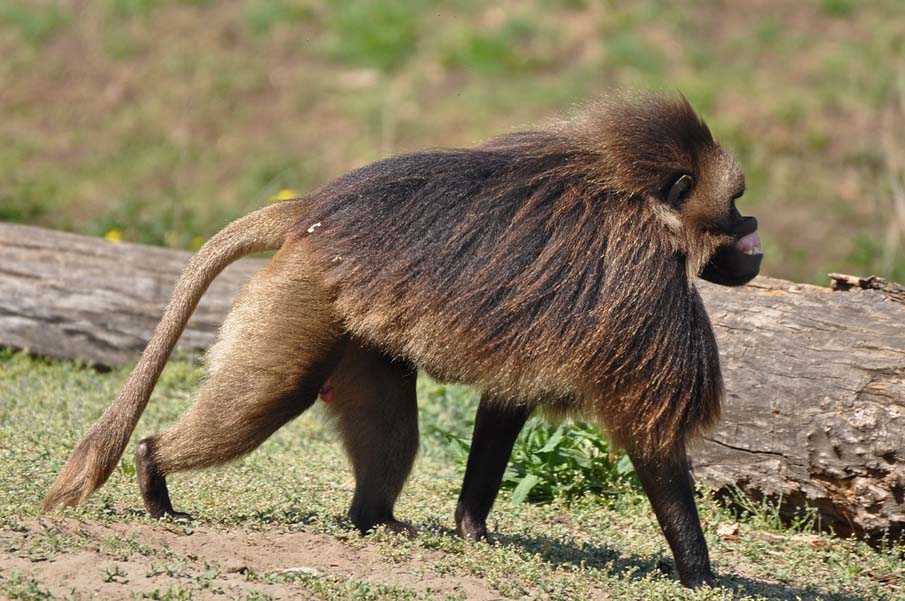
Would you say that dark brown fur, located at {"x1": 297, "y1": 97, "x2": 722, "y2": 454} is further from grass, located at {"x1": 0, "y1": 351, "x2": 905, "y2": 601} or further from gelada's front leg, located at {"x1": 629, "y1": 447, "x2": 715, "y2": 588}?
grass, located at {"x1": 0, "y1": 351, "x2": 905, "y2": 601}

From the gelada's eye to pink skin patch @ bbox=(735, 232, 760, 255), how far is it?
310 millimetres

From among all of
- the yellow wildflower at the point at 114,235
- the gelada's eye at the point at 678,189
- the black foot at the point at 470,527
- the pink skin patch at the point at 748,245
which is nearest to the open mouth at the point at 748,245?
the pink skin patch at the point at 748,245

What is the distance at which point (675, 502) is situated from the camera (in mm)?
4734

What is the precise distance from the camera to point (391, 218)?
484cm

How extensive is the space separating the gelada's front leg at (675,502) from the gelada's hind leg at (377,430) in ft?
3.52

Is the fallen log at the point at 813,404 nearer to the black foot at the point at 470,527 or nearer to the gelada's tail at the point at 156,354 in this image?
the black foot at the point at 470,527

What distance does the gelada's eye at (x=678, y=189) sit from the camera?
16.1 ft

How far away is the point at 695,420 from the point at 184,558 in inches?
79.8

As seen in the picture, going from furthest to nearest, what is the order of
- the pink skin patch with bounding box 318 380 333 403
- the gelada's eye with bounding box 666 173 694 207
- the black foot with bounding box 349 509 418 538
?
the black foot with bounding box 349 509 418 538, the pink skin patch with bounding box 318 380 333 403, the gelada's eye with bounding box 666 173 694 207

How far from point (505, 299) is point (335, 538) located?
124 centimetres

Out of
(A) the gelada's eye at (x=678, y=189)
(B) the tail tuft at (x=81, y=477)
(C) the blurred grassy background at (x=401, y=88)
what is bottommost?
(B) the tail tuft at (x=81, y=477)

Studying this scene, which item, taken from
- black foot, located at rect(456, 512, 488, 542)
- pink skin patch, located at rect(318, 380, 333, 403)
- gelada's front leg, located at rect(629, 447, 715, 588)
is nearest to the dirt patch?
black foot, located at rect(456, 512, 488, 542)

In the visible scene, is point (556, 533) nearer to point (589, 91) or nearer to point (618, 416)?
point (618, 416)

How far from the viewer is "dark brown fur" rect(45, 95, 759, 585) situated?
15.3ft
